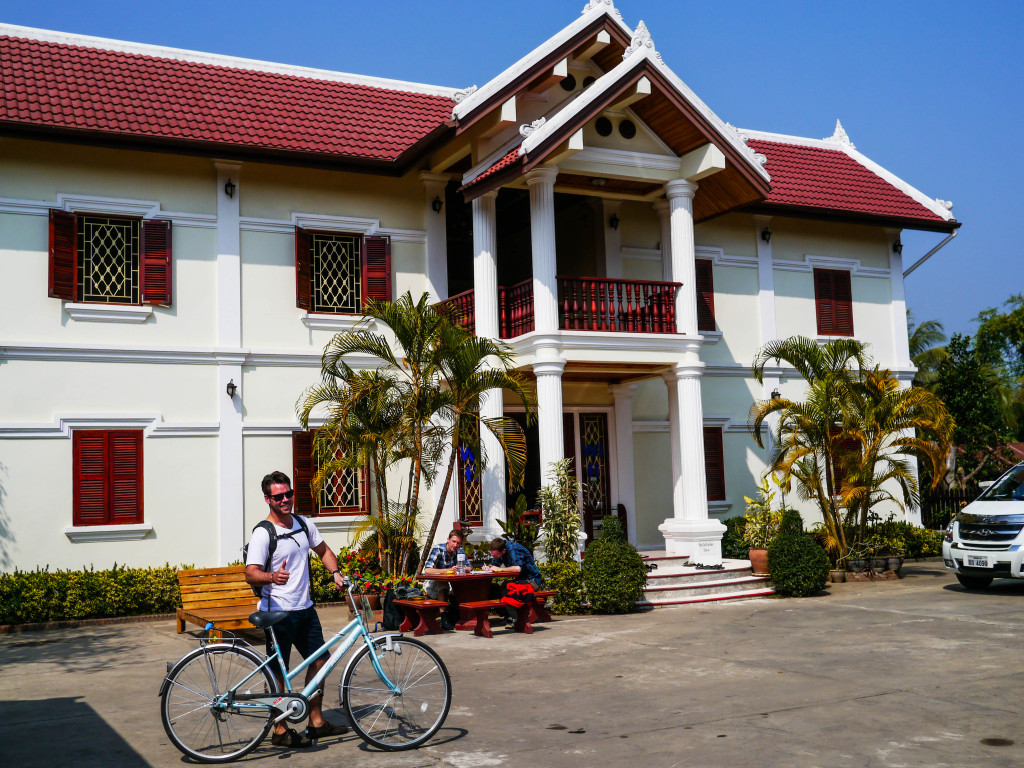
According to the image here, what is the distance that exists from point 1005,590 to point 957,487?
8.68m

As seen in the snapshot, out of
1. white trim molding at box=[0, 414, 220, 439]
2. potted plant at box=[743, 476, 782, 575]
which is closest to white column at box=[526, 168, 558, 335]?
potted plant at box=[743, 476, 782, 575]

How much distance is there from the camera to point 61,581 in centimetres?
1354

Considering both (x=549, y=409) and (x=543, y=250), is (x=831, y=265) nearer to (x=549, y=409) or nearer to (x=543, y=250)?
(x=543, y=250)

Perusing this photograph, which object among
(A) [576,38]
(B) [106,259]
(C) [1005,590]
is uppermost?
(A) [576,38]

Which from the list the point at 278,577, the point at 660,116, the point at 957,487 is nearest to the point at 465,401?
the point at 660,116

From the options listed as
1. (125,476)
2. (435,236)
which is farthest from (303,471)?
(435,236)

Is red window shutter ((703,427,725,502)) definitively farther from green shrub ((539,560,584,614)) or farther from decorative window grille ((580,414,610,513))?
green shrub ((539,560,584,614))

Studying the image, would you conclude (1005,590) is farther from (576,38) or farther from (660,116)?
(576,38)

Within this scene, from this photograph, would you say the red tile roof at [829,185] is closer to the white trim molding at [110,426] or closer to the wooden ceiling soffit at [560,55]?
the wooden ceiling soffit at [560,55]

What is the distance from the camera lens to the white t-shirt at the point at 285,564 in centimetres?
674

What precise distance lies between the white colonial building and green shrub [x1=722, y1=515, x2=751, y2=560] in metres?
1.21

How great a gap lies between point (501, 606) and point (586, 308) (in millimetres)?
5400

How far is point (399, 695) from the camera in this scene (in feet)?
21.9

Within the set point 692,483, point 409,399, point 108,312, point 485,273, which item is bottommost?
point 692,483
